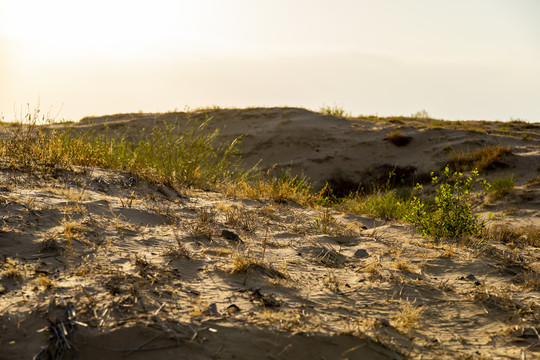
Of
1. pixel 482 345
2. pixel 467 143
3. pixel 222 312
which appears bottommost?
pixel 482 345

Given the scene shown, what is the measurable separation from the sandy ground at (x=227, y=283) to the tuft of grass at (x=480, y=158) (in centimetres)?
618

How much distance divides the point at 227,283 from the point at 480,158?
9872 mm

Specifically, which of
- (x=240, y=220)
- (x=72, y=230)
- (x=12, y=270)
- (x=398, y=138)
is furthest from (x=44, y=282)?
(x=398, y=138)

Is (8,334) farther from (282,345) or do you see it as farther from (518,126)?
(518,126)

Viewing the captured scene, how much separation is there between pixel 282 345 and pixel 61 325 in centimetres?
97

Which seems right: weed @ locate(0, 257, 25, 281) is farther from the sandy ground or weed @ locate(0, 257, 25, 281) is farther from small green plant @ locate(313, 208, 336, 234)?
small green plant @ locate(313, 208, 336, 234)

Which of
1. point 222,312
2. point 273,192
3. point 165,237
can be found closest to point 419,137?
point 273,192

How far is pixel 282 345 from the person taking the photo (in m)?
1.90

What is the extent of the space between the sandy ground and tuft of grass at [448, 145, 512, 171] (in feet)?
20.3

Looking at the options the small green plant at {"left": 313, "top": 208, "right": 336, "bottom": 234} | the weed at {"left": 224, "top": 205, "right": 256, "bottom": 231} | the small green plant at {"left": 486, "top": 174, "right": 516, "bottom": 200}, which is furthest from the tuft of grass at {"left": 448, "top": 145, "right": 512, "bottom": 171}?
the weed at {"left": 224, "top": 205, "right": 256, "bottom": 231}

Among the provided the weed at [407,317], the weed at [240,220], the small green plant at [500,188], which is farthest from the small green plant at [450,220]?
the small green plant at [500,188]

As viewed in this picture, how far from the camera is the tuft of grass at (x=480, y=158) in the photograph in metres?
10.2

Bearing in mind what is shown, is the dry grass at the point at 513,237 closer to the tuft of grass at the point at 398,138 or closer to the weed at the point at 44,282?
the weed at the point at 44,282

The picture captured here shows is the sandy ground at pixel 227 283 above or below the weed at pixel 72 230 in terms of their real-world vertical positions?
below
